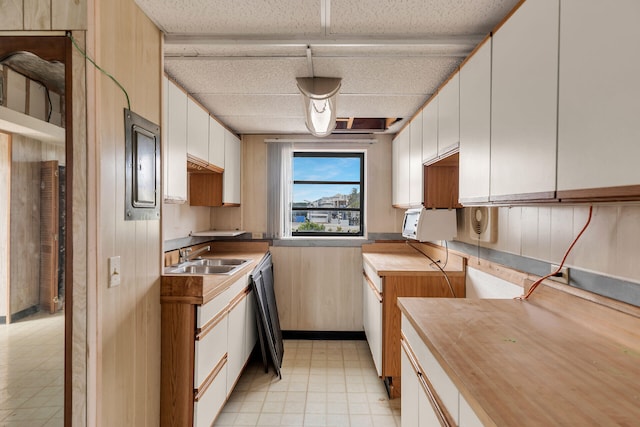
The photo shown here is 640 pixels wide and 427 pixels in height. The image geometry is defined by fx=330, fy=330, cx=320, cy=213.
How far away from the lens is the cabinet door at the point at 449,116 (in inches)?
70.7

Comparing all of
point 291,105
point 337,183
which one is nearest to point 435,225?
point 291,105

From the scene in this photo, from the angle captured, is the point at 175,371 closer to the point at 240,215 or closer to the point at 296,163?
the point at 240,215

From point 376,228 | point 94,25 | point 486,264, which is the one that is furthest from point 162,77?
point 376,228

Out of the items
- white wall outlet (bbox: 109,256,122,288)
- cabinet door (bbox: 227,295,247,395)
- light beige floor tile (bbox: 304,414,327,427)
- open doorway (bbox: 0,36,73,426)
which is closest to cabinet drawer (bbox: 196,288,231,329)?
cabinet door (bbox: 227,295,247,395)

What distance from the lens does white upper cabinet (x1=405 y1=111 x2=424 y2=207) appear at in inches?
99.7

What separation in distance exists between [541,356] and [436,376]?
33 centimetres

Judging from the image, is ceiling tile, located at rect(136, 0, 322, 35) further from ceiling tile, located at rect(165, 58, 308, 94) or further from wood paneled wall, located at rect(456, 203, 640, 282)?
wood paneled wall, located at rect(456, 203, 640, 282)

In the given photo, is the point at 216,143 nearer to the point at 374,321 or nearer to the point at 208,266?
the point at 208,266

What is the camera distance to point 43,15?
1267 mm

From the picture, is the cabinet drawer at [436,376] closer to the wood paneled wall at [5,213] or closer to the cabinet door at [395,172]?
the wood paneled wall at [5,213]

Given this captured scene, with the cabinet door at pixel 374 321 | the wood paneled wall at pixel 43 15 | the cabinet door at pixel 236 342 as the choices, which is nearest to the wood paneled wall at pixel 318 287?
the cabinet door at pixel 374 321

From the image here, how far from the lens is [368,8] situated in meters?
1.45

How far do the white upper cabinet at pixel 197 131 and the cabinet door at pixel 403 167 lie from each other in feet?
5.60

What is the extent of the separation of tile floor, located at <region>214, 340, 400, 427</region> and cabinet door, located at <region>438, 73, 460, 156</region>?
5.91 ft
